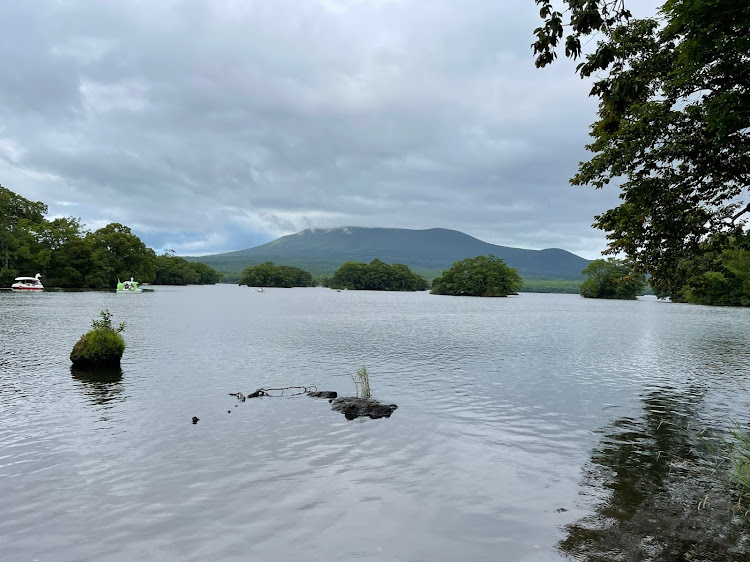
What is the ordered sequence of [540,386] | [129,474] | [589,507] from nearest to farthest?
[589,507] → [129,474] → [540,386]

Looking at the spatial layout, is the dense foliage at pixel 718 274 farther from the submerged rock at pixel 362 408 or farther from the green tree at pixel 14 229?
the green tree at pixel 14 229

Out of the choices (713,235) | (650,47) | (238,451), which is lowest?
(238,451)

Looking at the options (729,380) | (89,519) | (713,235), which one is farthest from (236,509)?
(729,380)

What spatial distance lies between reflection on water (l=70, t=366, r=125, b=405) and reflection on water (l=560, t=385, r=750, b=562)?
19990 mm

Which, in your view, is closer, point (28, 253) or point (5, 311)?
point (5, 311)

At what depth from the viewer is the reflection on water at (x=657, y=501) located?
9.28 m

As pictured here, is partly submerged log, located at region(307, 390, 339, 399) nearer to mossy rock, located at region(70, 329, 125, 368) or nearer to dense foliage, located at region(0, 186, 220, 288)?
mossy rock, located at region(70, 329, 125, 368)

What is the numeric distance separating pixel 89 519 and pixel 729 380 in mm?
34248

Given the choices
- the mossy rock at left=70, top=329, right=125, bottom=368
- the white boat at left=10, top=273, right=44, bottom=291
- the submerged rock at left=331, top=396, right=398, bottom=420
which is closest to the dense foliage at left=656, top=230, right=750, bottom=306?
the submerged rock at left=331, top=396, right=398, bottom=420

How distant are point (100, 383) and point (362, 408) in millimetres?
14882

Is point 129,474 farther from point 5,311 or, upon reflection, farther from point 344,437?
point 5,311

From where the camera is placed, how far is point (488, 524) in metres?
10.6

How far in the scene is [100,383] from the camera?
25.4 meters

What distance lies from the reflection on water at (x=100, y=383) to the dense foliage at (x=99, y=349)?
61 centimetres
